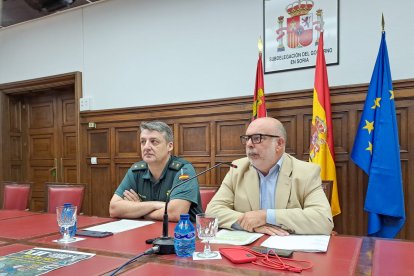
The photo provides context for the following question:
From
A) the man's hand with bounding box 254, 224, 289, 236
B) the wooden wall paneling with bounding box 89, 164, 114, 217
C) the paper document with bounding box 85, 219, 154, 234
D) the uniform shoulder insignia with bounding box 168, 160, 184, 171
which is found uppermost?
the uniform shoulder insignia with bounding box 168, 160, 184, 171

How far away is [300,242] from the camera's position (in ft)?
4.43

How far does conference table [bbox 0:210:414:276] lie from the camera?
1049 millimetres

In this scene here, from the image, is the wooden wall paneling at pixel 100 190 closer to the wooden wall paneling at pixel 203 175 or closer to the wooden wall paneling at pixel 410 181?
the wooden wall paneling at pixel 203 175

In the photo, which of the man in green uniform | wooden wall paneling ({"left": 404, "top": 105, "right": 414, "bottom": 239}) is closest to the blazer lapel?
the man in green uniform

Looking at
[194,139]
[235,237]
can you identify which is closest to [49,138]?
[194,139]

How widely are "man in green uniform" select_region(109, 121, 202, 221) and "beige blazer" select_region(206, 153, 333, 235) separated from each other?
273mm

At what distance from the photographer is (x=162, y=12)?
13.0ft

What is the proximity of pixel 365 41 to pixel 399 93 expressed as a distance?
541mm

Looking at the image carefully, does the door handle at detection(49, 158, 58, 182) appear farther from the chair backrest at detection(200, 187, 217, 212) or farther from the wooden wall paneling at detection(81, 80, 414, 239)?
the chair backrest at detection(200, 187, 217, 212)

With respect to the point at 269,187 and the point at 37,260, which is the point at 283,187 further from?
the point at 37,260

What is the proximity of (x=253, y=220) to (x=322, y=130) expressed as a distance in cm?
156

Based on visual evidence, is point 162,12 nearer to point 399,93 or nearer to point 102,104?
point 102,104

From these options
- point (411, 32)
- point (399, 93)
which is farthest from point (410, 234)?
point (411, 32)

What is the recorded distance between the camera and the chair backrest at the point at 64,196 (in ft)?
Result: 8.48
